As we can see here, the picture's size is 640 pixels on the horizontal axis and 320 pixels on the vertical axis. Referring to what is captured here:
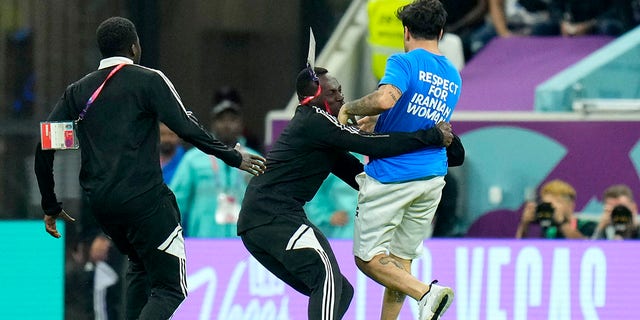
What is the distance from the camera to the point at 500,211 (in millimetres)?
13070

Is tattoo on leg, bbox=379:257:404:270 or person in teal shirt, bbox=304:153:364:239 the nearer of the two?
tattoo on leg, bbox=379:257:404:270

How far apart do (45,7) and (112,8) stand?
0.61m

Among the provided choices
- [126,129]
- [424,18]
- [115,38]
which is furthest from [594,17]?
[126,129]

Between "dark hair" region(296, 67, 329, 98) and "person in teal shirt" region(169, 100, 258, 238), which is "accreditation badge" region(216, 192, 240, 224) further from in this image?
"dark hair" region(296, 67, 329, 98)

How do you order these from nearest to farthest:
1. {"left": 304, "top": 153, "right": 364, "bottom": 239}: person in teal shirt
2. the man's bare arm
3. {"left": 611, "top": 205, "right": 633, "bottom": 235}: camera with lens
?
the man's bare arm
{"left": 611, "top": 205, "right": 633, "bottom": 235}: camera with lens
{"left": 304, "top": 153, "right": 364, "bottom": 239}: person in teal shirt

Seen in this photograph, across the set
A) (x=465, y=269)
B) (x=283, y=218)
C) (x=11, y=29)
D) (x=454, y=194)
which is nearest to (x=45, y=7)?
(x=11, y=29)

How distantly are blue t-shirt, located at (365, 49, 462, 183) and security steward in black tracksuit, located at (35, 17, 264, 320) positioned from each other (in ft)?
2.49

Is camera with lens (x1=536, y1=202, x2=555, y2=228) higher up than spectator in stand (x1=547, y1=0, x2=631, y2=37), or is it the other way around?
spectator in stand (x1=547, y1=0, x2=631, y2=37)

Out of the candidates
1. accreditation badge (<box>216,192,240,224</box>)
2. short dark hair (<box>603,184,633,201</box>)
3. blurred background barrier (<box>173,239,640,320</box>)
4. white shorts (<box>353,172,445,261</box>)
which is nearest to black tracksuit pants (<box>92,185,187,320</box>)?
white shorts (<box>353,172,445,261</box>)

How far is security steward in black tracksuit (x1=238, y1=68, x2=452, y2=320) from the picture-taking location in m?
8.78

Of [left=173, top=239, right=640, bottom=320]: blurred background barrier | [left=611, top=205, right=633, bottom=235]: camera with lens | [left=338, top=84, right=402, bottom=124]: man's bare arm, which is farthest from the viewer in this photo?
[left=611, top=205, right=633, bottom=235]: camera with lens

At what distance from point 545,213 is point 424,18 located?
3.65 meters

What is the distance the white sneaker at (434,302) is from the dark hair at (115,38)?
6.93ft

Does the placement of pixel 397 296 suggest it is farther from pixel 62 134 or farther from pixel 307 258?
pixel 62 134
